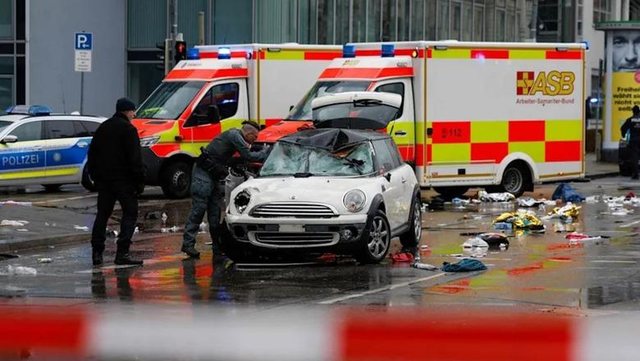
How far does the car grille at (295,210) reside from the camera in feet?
46.0

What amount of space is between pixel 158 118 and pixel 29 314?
1367 centimetres

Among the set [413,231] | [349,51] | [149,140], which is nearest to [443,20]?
[349,51]

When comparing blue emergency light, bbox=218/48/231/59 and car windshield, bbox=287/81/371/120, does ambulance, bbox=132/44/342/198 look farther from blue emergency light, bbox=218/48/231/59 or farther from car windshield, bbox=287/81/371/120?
car windshield, bbox=287/81/371/120

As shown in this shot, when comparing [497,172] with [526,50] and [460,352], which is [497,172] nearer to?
[526,50]

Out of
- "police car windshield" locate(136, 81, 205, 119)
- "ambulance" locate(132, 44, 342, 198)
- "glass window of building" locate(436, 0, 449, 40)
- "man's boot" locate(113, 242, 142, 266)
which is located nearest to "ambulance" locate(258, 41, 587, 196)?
"ambulance" locate(132, 44, 342, 198)

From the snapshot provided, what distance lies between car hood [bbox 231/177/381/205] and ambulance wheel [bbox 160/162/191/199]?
9.08m

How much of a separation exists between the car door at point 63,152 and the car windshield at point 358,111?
5.69m

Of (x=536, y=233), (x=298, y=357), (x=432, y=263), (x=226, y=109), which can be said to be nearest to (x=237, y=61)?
(x=226, y=109)

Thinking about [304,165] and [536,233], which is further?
[536,233]

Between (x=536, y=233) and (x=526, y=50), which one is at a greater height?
(x=526, y=50)

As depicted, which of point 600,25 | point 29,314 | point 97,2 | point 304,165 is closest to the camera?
point 29,314

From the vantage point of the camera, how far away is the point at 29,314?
34.9 feet

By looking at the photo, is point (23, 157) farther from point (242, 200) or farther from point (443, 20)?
point (443, 20)

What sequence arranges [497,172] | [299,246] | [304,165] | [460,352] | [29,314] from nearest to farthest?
[460,352] < [29,314] < [299,246] < [304,165] < [497,172]
